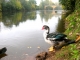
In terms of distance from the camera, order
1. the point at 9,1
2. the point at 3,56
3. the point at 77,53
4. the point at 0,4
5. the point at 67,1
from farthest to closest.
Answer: the point at 9,1 < the point at 0,4 < the point at 67,1 < the point at 3,56 < the point at 77,53

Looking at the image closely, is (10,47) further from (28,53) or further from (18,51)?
(28,53)

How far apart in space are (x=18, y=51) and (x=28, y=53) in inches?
36.8

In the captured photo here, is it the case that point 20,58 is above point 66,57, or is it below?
below

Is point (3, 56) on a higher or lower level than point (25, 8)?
higher

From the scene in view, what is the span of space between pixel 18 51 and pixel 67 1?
30543 millimetres

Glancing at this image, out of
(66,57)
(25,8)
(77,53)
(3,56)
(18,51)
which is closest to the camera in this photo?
(77,53)

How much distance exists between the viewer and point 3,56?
11102 millimetres

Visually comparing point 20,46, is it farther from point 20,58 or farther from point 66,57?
point 66,57

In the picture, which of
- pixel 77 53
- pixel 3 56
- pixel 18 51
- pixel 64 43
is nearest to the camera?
pixel 77 53

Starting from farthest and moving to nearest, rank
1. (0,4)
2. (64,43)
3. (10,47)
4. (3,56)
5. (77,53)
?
(0,4) < (10,47) < (3,56) < (64,43) < (77,53)

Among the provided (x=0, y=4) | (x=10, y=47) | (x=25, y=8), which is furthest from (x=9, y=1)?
(x=10, y=47)

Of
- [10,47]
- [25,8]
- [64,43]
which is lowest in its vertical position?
[25,8]

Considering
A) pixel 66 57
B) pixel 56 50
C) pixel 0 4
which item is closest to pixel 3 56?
pixel 56 50

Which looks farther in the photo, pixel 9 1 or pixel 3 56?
pixel 9 1
